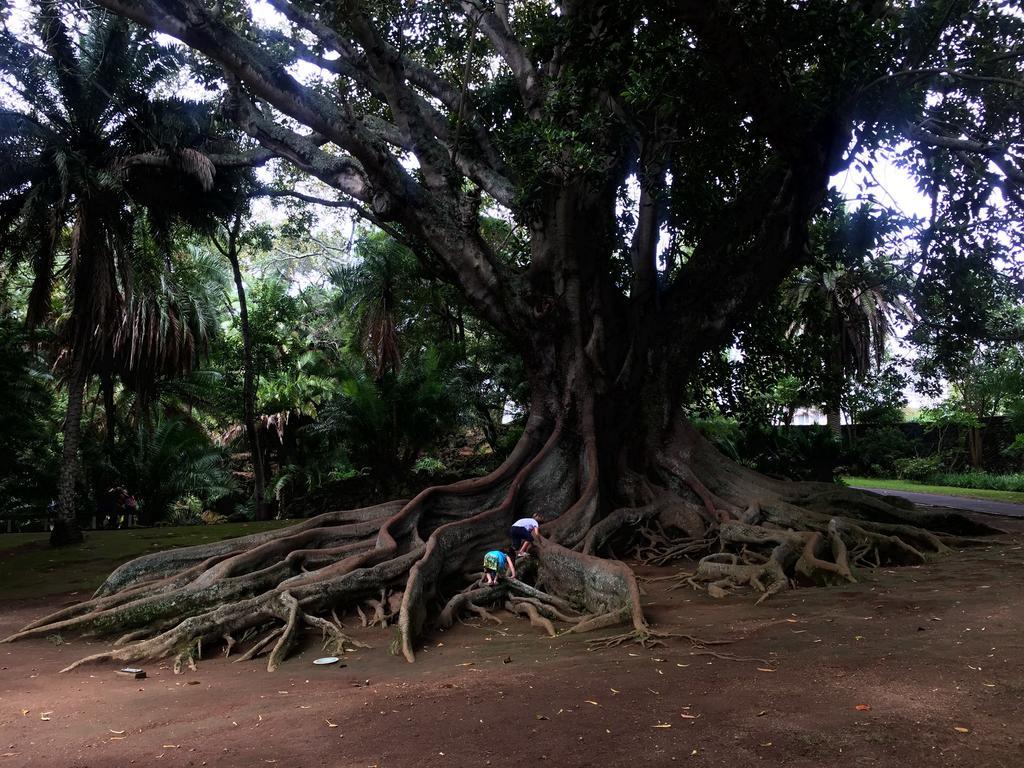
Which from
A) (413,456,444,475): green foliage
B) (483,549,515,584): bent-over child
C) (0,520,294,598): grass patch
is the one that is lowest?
(0,520,294,598): grass patch

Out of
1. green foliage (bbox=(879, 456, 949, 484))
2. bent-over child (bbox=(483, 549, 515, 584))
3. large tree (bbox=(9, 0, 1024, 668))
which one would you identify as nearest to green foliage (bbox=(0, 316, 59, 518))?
large tree (bbox=(9, 0, 1024, 668))

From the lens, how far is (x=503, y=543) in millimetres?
9438

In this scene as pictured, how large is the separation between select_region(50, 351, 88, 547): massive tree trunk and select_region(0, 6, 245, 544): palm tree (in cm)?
2

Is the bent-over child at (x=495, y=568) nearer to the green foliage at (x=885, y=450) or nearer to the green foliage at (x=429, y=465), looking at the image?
the green foliage at (x=429, y=465)

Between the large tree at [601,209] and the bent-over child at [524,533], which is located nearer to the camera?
the large tree at [601,209]

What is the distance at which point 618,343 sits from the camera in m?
11.2

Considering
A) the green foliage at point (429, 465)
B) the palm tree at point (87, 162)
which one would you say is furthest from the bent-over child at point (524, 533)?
the green foliage at point (429, 465)

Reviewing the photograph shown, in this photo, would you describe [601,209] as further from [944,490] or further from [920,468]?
[920,468]

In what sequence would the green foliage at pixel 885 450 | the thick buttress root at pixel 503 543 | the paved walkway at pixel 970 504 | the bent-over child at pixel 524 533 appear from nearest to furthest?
the thick buttress root at pixel 503 543
the bent-over child at pixel 524 533
the paved walkway at pixel 970 504
the green foliage at pixel 885 450

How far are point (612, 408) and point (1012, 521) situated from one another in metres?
7.58

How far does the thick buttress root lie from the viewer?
266 inches

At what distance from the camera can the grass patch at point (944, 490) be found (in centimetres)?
1932

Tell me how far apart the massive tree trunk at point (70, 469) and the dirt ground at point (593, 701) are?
23.9 ft

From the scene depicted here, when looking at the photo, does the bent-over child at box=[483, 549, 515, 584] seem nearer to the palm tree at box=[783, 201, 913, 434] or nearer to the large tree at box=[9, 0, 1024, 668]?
the large tree at box=[9, 0, 1024, 668]
